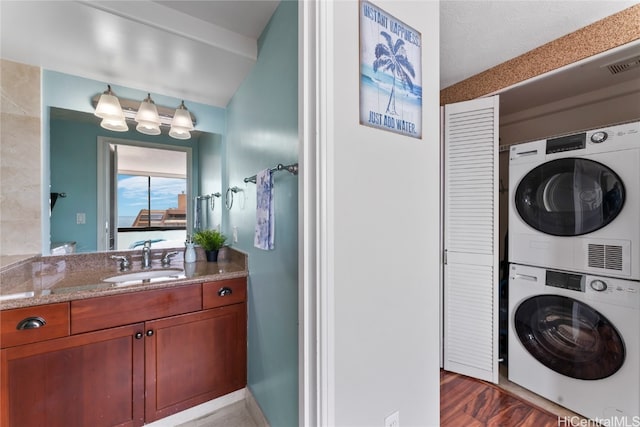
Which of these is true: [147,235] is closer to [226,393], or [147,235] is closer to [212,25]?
[226,393]

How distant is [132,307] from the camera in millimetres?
1361

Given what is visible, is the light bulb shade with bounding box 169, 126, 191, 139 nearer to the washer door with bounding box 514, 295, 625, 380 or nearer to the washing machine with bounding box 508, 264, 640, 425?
the washing machine with bounding box 508, 264, 640, 425

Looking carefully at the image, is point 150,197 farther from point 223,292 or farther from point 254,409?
point 254,409

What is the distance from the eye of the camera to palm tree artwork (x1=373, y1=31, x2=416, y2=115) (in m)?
0.96

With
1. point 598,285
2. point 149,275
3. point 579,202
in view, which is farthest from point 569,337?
point 149,275

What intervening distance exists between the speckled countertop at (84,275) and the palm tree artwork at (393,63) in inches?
53.3

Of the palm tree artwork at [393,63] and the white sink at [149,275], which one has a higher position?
the palm tree artwork at [393,63]

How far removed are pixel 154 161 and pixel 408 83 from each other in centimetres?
193

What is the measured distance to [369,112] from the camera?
3.06 feet

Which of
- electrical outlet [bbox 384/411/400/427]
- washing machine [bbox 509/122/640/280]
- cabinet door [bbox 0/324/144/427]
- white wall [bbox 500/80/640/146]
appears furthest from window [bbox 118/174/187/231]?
white wall [bbox 500/80/640/146]

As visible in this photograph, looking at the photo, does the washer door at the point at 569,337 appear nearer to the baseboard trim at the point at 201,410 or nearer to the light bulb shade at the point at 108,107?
the baseboard trim at the point at 201,410

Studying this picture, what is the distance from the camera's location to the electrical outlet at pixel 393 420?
101cm

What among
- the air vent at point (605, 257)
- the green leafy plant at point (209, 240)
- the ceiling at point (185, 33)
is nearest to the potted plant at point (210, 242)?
the green leafy plant at point (209, 240)

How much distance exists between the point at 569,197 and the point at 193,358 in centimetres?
249
